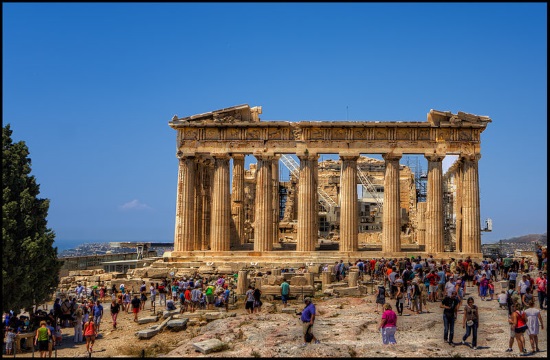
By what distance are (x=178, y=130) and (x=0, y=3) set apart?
32.0m

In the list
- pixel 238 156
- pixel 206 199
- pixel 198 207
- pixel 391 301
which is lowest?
pixel 391 301

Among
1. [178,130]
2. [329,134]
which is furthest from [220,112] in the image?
[329,134]

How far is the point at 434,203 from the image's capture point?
49.1 meters

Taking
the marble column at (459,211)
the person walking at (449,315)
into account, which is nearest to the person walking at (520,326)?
the person walking at (449,315)

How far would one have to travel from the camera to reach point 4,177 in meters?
30.8

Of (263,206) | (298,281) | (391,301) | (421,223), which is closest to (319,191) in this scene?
(421,223)

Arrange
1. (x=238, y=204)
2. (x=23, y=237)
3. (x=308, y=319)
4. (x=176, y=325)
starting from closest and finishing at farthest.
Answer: (x=308, y=319) → (x=176, y=325) → (x=23, y=237) → (x=238, y=204)

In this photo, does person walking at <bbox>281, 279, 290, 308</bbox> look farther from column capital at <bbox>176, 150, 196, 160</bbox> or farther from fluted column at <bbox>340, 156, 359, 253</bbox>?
column capital at <bbox>176, 150, 196, 160</bbox>

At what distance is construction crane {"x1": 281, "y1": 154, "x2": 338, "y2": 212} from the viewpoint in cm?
7425

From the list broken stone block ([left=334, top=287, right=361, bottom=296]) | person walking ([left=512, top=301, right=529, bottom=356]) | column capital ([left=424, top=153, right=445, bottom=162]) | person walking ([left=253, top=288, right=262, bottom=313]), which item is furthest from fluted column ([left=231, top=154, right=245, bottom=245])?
person walking ([left=512, top=301, right=529, bottom=356])

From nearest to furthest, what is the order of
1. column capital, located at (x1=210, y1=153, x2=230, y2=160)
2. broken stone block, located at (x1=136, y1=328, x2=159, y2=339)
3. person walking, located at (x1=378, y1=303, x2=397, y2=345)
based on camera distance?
person walking, located at (x1=378, y1=303, x2=397, y2=345) < broken stone block, located at (x1=136, y1=328, x2=159, y2=339) < column capital, located at (x1=210, y1=153, x2=230, y2=160)

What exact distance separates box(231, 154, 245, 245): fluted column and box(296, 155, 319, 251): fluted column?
722 centimetres

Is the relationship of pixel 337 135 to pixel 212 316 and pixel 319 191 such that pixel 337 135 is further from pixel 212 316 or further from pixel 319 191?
pixel 319 191

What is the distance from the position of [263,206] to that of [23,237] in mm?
21815
